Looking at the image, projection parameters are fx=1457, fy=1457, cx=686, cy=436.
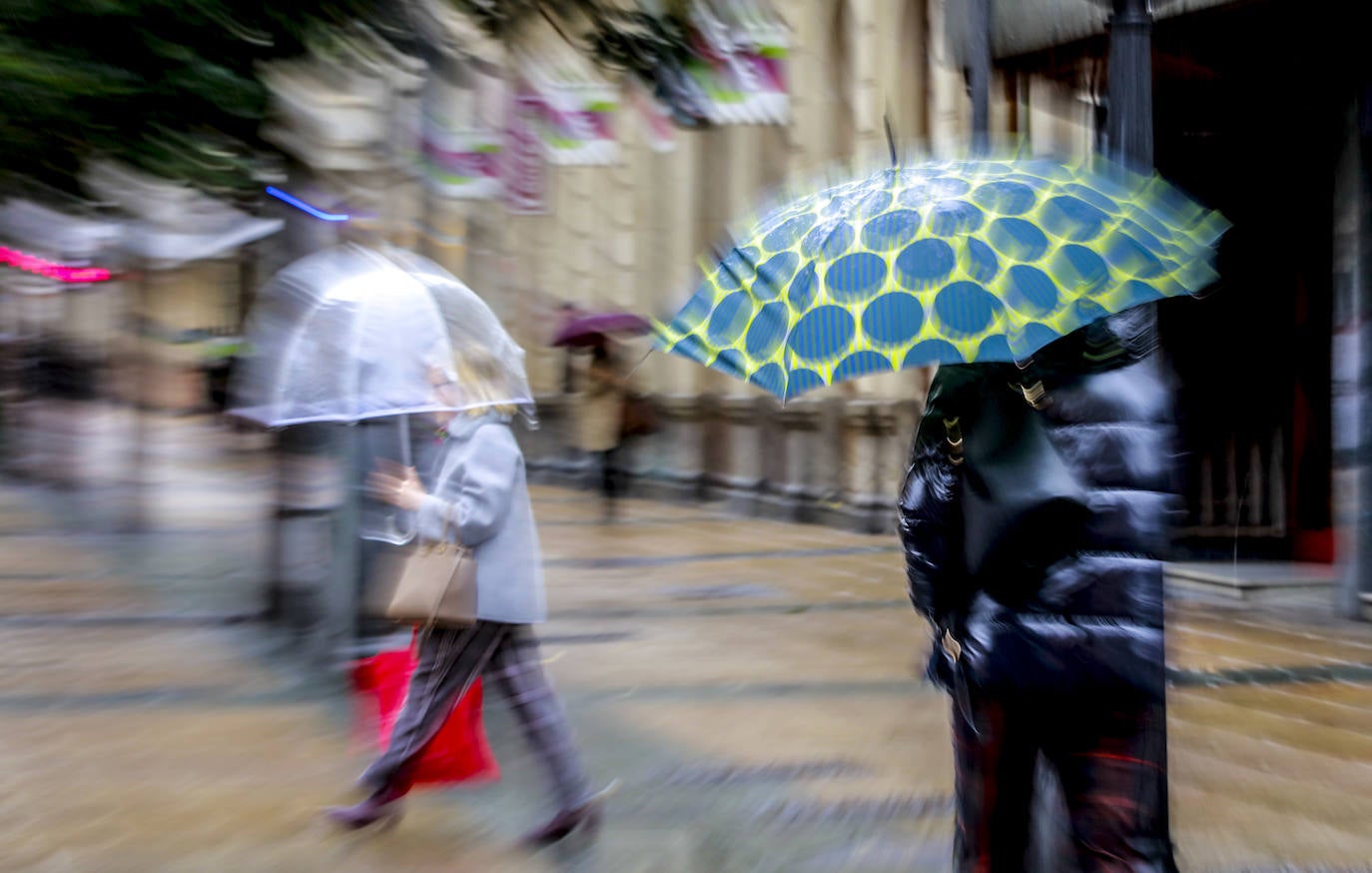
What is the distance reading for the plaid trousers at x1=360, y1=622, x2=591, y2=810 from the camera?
14.6ft

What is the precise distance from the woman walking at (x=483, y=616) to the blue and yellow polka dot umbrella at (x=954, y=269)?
1414 mm

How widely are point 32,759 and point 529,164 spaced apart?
390cm

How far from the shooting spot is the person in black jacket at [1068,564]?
2.83 metres

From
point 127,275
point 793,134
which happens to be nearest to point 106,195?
point 127,275

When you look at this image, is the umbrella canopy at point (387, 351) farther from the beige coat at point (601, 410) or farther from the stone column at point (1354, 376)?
the beige coat at point (601, 410)

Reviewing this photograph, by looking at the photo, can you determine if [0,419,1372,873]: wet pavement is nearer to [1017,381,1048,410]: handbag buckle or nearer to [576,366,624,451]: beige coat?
[1017,381,1048,410]: handbag buckle

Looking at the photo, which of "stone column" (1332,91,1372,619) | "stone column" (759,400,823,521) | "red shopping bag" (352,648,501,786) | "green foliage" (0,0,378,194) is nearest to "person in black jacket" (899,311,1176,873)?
"red shopping bag" (352,648,501,786)

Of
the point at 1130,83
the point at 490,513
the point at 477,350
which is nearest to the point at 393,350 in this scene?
the point at 477,350

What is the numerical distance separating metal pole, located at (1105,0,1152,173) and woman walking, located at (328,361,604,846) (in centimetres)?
195

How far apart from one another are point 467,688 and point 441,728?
0.18 metres

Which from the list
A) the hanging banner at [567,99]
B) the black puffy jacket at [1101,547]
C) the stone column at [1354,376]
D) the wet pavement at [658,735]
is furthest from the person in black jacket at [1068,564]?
the stone column at [1354,376]

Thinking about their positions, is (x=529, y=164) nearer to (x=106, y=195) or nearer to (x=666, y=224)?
(x=106, y=195)

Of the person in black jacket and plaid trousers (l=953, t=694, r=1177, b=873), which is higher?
the person in black jacket

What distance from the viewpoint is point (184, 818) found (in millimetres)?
4898
